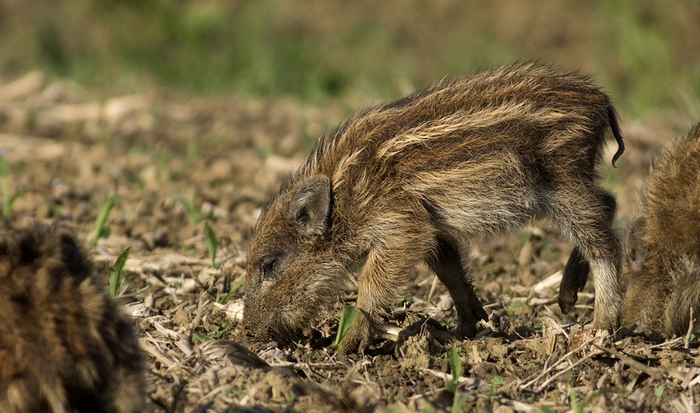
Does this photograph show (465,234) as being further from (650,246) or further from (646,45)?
(646,45)

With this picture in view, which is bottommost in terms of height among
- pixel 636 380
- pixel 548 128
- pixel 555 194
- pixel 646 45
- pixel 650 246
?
pixel 636 380

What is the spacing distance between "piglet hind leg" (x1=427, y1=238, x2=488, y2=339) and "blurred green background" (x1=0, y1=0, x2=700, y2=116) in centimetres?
713

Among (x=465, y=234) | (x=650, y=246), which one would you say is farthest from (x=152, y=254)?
(x=650, y=246)

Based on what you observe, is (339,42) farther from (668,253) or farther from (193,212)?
(668,253)

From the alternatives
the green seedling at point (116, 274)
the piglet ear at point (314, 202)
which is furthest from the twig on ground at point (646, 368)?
the green seedling at point (116, 274)

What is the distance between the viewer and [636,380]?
479 centimetres

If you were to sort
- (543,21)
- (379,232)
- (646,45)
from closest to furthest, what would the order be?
(379,232) → (646,45) → (543,21)

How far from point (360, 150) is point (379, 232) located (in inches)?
20.7

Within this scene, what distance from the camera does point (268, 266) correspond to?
19.0 feet

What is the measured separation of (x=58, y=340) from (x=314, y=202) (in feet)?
7.92

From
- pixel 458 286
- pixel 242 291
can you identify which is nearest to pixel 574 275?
pixel 458 286

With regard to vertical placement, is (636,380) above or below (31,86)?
below

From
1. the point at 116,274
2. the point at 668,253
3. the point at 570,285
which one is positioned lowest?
the point at 570,285

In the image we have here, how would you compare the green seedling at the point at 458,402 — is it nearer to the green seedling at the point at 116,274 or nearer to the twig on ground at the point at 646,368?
the twig on ground at the point at 646,368
